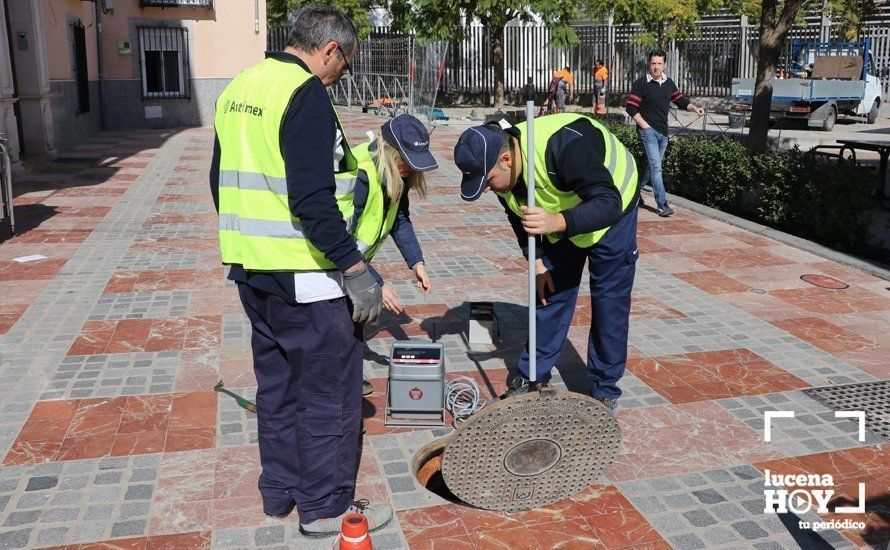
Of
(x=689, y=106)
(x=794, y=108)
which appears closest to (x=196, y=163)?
(x=689, y=106)

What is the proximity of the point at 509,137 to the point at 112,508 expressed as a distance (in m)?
2.38

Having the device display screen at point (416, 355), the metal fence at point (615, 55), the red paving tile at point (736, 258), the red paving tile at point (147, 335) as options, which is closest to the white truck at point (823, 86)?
the metal fence at point (615, 55)

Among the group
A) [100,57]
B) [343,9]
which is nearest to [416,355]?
[100,57]

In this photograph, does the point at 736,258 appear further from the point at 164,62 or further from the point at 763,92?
the point at 164,62

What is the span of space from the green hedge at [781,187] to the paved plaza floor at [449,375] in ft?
1.73

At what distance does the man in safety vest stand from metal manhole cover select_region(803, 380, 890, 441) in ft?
4.30

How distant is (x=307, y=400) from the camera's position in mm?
3510

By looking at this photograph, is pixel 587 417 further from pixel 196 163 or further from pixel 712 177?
pixel 196 163

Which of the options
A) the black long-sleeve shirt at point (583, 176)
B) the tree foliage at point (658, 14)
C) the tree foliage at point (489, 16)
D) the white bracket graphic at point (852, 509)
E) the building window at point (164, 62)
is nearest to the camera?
the black long-sleeve shirt at point (583, 176)

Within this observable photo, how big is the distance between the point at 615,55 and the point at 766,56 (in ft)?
68.2

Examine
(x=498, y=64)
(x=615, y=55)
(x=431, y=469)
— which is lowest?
(x=431, y=469)

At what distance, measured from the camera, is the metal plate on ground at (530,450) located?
3473mm

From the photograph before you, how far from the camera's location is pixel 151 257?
843 cm

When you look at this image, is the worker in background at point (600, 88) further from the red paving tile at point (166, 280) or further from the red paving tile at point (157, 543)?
the red paving tile at point (157, 543)
